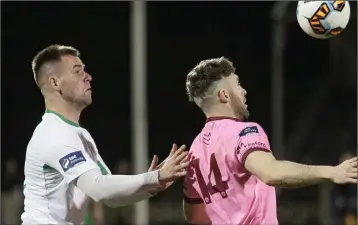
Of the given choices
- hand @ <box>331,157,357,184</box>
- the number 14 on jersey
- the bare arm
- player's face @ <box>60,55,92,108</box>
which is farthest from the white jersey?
hand @ <box>331,157,357,184</box>

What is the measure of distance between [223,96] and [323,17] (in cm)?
86

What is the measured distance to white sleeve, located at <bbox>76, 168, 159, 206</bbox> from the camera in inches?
151

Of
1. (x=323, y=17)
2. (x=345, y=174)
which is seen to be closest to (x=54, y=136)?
(x=345, y=174)

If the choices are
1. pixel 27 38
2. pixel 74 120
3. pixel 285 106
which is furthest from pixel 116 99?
pixel 74 120

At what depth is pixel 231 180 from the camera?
3.87 metres

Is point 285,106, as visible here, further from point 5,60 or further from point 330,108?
point 5,60

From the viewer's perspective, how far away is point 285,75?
1711 cm

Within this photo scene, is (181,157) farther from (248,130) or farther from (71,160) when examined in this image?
(71,160)

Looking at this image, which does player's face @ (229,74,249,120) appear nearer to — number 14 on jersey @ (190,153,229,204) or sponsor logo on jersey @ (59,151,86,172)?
number 14 on jersey @ (190,153,229,204)

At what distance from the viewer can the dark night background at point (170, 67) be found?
1555 cm

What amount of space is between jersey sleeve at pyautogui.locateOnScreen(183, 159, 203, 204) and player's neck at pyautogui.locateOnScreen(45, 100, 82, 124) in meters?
0.65

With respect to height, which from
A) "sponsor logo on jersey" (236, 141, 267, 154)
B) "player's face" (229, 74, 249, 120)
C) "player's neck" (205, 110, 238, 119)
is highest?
"player's face" (229, 74, 249, 120)

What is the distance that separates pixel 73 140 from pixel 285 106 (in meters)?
12.7

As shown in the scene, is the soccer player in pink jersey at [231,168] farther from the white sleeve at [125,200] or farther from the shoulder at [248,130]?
the white sleeve at [125,200]
